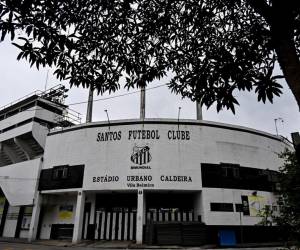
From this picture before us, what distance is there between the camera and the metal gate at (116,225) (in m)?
21.4

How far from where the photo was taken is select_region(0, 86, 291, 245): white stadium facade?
2019 cm

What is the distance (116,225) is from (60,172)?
650 cm

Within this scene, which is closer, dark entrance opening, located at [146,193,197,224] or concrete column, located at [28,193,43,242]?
dark entrance opening, located at [146,193,197,224]

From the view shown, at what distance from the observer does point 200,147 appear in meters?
21.8

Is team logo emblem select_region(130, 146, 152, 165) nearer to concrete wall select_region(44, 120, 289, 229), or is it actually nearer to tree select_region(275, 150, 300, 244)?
concrete wall select_region(44, 120, 289, 229)

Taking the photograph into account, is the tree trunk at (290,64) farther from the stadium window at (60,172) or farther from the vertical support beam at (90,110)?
the vertical support beam at (90,110)

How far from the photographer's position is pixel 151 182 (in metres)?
20.4

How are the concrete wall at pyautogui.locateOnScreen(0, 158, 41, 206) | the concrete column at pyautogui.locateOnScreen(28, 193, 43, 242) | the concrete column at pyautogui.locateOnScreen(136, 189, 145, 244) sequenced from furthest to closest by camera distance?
1. the concrete wall at pyautogui.locateOnScreen(0, 158, 41, 206)
2. the concrete column at pyautogui.locateOnScreen(28, 193, 43, 242)
3. the concrete column at pyautogui.locateOnScreen(136, 189, 145, 244)

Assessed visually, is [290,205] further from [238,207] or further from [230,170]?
[230,170]

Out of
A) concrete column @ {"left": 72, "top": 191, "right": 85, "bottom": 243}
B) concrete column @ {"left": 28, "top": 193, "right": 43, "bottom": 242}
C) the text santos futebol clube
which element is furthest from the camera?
concrete column @ {"left": 28, "top": 193, "right": 43, "bottom": 242}

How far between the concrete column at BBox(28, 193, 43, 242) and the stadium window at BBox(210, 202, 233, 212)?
1447 centimetres

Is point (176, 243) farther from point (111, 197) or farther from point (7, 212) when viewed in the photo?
point (7, 212)

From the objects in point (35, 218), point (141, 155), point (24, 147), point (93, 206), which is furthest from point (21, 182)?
point (141, 155)

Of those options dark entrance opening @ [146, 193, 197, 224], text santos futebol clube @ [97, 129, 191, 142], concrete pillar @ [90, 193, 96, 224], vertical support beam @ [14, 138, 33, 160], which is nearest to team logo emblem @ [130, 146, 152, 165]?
text santos futebol clube @ [97, 129, 191, 142]
